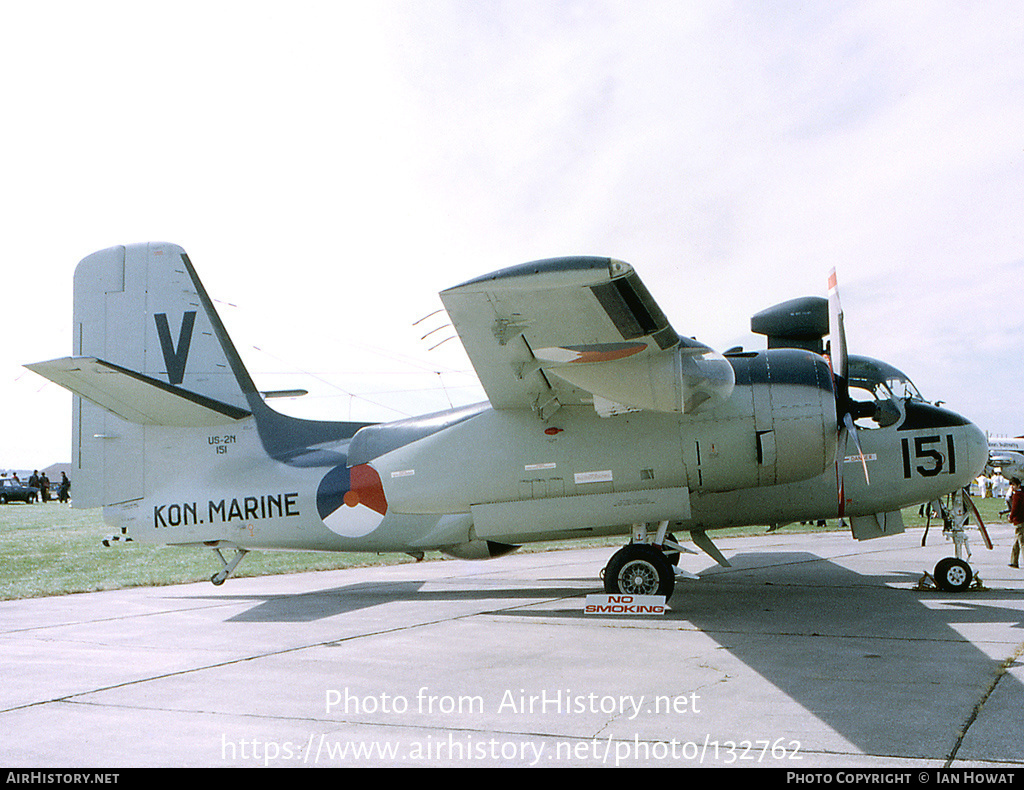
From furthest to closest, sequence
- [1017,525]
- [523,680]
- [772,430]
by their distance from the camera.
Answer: [1017,525] → [772,430] → [523,680]

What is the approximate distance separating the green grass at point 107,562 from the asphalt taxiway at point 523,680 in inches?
124

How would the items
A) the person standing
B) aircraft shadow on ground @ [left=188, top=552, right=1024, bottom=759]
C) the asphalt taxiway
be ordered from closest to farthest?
the asphalt taxiway
aircraft shadow on ground @ [left=188, top=552, right=1024, bottom=759]
the person standing

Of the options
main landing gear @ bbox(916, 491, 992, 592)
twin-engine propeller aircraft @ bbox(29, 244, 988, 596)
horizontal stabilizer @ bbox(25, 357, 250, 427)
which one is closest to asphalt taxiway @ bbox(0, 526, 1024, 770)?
main landing gear @ bbox(916, 491, 992, 592)

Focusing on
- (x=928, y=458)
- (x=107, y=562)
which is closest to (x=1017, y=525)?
(x=928, y=458)

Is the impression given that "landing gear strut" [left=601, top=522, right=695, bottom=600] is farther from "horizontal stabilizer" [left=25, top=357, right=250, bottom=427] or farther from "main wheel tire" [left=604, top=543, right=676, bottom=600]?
"horizontal stabilizer" [left=25, top=357, right=250, bottom=427]

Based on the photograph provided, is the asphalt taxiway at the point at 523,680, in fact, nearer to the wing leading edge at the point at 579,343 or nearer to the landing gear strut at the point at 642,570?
the landing gear strut at the point at 642,570

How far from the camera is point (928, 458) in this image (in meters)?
10.6

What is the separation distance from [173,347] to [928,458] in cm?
1151

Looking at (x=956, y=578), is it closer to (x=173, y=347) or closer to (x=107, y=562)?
(x=173, y=347)

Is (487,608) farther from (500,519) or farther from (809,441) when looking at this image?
(809,441)

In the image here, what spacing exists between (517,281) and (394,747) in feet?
13.0

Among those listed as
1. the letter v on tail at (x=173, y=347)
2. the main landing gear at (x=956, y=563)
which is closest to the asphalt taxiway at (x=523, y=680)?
the main landing gear at (x=956, y=563)

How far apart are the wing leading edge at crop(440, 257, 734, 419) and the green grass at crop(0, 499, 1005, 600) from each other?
926 centimetres

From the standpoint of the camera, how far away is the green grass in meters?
14.4
